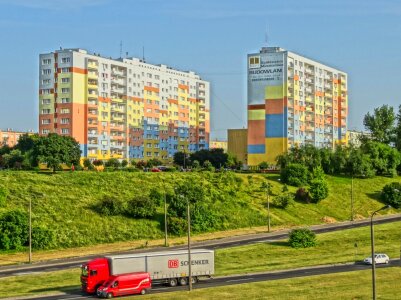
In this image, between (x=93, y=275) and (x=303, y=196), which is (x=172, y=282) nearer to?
(x=93, y=275)

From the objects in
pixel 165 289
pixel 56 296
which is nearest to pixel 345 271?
pixel 165 289

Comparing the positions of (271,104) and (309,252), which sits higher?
(271,104)

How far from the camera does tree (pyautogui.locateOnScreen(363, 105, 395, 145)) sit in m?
195

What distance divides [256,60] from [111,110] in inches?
1654

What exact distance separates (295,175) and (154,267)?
8255 cm

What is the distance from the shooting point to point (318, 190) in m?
136

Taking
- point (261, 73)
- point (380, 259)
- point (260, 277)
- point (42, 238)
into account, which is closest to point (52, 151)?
point (42, 238)

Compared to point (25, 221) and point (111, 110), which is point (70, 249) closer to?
point (25, 221)

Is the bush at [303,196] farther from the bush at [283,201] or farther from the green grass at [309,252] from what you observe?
the green grass at [309,252]

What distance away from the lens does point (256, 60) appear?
611 feet

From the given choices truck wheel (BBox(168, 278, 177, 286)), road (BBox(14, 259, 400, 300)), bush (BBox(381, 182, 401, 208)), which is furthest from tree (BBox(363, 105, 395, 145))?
truck wheel (BBox(168, 278, 177, 286))

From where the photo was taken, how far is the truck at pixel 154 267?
208 ft

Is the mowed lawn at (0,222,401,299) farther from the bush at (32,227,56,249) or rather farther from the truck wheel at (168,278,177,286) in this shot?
the bush at (32,227,56,249)

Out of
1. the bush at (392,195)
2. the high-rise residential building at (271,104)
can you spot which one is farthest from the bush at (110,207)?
the high-rise residential building at (271,104)
